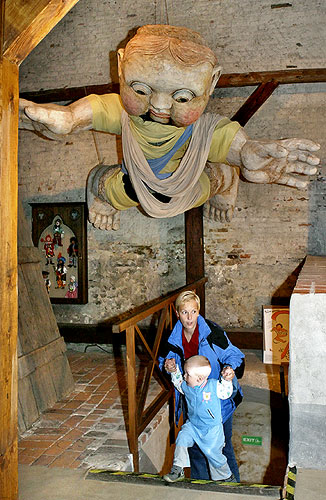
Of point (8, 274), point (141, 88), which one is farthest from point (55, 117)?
point (8, 274)

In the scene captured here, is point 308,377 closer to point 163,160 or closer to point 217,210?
point 163,160

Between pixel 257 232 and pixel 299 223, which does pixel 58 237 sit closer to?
pixel 257 232

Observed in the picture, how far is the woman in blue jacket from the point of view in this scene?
3.63 metres

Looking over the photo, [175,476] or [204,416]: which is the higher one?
[204,416]

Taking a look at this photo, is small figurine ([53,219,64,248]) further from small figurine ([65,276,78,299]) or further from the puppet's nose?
the puppet's nose

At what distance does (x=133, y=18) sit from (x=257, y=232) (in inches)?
132

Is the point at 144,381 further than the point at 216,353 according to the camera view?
Yes

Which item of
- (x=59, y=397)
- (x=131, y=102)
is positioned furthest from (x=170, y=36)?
(x=59, y=397)

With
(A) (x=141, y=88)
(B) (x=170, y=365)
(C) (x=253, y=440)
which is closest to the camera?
(B) (x=170, y=365)

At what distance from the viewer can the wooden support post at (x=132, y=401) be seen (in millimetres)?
3611

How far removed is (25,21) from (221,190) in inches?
149

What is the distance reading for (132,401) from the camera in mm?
3748

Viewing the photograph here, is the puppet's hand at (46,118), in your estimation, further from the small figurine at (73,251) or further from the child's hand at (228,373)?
the small figurine at (73,251)

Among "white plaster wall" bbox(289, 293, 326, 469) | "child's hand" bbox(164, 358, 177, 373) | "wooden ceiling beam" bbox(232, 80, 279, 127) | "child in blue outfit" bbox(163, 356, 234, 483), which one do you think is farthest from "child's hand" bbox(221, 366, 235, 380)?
"wooden ceiling beam" bbox(232, 80, 279, 127)
